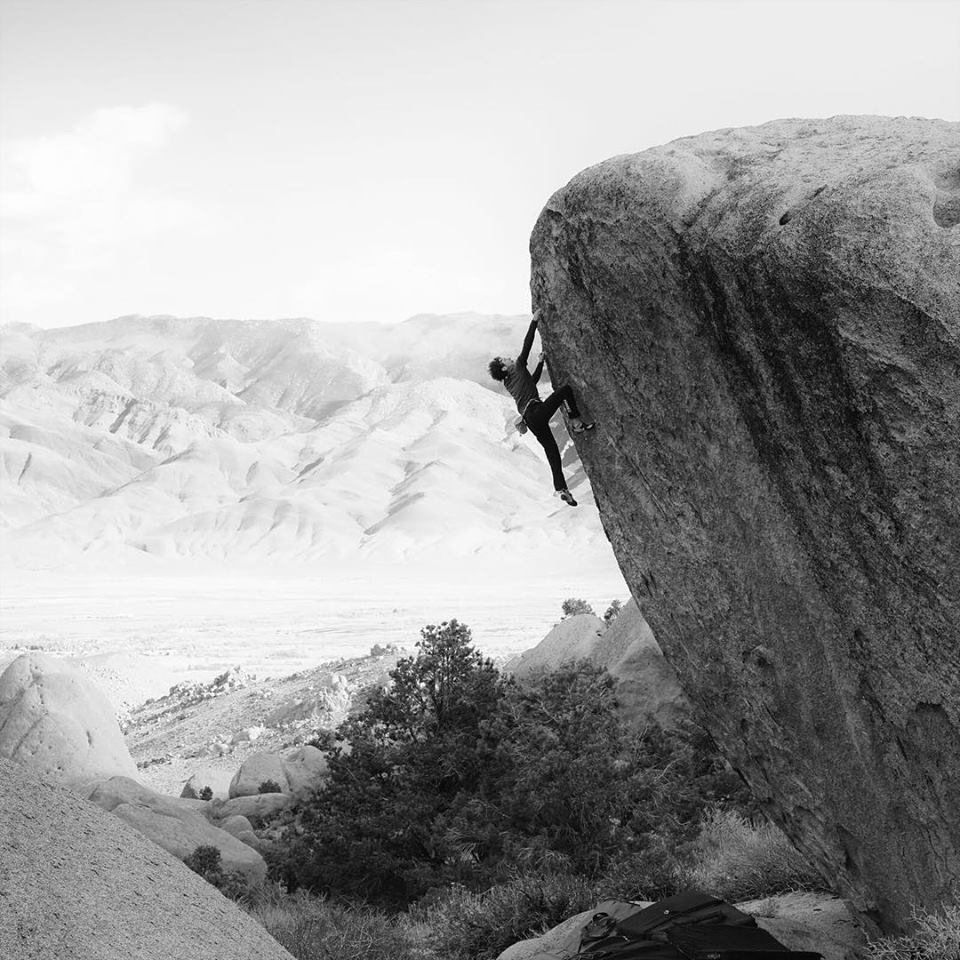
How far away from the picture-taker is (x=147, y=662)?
41000 mm

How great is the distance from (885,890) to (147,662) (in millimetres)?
39619

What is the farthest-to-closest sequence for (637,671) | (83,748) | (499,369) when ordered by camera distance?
(83,748) < (637,671) < (499,369)

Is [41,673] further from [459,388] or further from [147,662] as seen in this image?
[459,388]

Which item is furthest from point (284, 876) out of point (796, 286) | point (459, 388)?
point (459, 388)

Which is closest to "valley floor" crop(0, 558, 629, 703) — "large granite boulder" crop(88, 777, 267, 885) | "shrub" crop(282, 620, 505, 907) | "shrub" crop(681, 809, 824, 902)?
"large granite boulder" crop(88, 777, 267, 885)

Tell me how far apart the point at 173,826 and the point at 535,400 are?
11.0 m

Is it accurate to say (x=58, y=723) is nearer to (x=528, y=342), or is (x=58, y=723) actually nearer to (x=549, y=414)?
(x=549, y=414)

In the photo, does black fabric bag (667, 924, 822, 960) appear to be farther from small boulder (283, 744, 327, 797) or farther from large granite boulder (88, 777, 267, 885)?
small boulder (283, 744, 327, 797)

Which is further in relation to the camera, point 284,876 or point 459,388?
point 459,388

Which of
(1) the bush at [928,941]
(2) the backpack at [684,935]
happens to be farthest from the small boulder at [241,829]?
(1) the bush at [928,941]

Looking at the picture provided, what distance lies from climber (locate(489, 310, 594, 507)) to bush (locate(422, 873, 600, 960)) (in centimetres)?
383

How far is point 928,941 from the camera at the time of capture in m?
5.11

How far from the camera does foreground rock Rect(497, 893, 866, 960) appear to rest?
612cm

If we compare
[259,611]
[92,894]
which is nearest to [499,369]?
[92,894]
